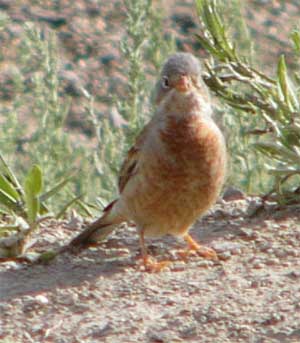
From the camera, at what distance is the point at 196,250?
6406 millimetres

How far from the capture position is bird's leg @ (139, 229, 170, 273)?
20.2ft

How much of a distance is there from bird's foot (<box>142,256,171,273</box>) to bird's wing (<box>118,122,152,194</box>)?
46 cm

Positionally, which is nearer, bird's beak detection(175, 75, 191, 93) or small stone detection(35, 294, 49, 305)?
small stone detection(35, 294, 49, 305)

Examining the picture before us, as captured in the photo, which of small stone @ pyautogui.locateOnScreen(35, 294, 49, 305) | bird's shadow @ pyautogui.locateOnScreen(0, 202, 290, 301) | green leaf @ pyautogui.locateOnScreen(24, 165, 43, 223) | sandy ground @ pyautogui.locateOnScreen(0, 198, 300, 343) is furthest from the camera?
green leaf @ pyautogui.locateOnScreen(24, 165, 43, 223)

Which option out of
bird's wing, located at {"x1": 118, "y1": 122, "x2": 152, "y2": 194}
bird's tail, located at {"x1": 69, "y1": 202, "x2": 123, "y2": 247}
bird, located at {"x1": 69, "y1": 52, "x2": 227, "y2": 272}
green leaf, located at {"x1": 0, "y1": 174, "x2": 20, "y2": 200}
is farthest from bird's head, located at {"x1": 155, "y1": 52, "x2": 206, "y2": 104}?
green leaf, located at {"x1": 0, "y1": 174, "x2": 20, "y2": 200}

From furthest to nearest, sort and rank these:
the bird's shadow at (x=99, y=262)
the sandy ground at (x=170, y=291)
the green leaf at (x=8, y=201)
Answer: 1. the green leaf at (x=8, y=201)
2. the bird's shadow at (x=99, y=262)
3. the sandy ground at (x=170, y=291)

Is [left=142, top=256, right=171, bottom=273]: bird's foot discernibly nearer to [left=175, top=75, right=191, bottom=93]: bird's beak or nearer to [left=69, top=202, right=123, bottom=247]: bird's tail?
[left=69, top=202, right=123, bottom=247]: bird's tail

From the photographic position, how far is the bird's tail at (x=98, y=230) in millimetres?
6648

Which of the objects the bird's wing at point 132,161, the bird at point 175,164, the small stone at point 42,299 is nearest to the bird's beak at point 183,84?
the bird at point 175,164

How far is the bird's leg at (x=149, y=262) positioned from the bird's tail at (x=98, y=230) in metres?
0.28

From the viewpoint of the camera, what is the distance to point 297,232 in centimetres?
652

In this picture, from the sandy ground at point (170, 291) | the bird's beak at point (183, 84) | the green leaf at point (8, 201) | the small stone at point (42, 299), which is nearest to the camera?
the sandy ground at point (170, 291)

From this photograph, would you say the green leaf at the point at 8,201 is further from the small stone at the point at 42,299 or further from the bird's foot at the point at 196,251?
the small stone at the point at 42,299

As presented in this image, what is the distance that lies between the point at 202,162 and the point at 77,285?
860mm
